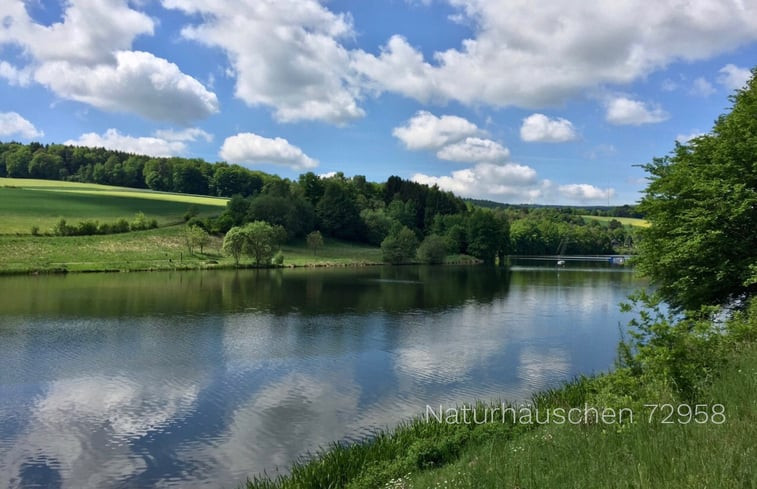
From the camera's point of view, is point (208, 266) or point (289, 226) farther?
point (289, 226)

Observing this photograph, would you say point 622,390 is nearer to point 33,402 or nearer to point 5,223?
point 33,402

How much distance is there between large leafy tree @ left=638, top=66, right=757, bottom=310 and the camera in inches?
679

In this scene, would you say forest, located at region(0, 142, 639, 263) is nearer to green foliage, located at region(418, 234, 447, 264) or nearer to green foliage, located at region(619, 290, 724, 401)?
green foliage, located at region(418, 234, 447, 264)

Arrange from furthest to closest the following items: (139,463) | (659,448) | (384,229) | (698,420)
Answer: (384,229) → (139,463) → (698,420) → (659,448)

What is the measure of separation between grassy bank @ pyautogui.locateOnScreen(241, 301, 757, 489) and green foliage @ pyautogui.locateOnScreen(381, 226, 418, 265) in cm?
7990

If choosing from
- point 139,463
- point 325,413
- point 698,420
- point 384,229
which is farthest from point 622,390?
point 384,229

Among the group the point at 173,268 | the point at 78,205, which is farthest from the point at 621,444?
the point at 78,205

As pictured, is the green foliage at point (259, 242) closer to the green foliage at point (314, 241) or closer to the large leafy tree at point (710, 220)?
the green foliage at point (314, 241)

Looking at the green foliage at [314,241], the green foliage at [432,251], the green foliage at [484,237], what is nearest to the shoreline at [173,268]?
the green foliage at [432,251]

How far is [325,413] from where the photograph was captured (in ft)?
45.1

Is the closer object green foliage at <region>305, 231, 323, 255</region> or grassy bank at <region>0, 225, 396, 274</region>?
grassy bank at <region>0, 225, 396, 274</region>

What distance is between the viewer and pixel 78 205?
8619 centimetres

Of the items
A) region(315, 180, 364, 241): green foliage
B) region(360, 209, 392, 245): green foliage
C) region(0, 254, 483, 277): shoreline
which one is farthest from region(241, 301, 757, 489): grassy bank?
region(360, 209, 392, 245): green foliage

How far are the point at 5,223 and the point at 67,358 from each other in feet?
200
